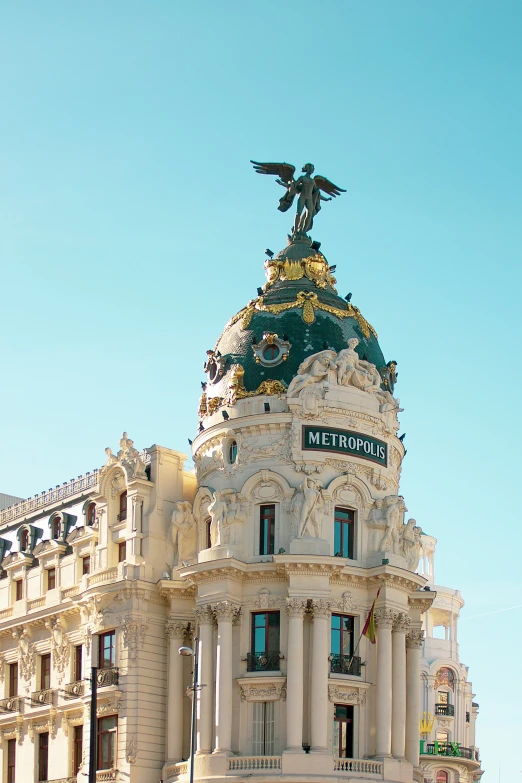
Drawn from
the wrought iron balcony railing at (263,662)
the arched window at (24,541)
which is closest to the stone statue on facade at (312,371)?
the wrought iron balcony railing at (263,662)

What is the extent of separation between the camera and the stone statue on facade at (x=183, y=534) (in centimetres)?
7094

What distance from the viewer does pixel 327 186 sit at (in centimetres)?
7856

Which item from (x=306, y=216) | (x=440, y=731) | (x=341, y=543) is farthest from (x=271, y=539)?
(x=440, y=731)

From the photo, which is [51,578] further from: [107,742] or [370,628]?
[370,628]

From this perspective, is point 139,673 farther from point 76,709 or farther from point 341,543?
point 341,543

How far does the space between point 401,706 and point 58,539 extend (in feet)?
72.2

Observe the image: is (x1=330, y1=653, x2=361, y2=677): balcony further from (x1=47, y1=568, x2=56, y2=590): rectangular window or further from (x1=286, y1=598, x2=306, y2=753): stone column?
(x1=47, y1=568, x2=56, y2=590): rectangular window

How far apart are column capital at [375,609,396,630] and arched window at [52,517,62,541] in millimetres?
20501

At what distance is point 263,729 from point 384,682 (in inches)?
233

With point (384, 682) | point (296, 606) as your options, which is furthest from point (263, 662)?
point (384, 682)

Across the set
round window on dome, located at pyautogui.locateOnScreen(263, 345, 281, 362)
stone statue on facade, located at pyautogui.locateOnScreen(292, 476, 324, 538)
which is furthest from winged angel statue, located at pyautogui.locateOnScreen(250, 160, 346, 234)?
stone statue on facade, located at pyautogui.locateOnScreen(292, 476, 324, 538)

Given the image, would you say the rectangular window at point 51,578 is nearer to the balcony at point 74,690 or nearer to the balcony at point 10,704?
the balcony at point 10,704

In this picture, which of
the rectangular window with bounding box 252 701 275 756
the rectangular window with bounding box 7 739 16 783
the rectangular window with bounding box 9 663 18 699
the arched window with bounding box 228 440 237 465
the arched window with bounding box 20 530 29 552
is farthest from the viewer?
the arched window with bounding box 20 530 29 552

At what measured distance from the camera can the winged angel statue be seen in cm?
7675
